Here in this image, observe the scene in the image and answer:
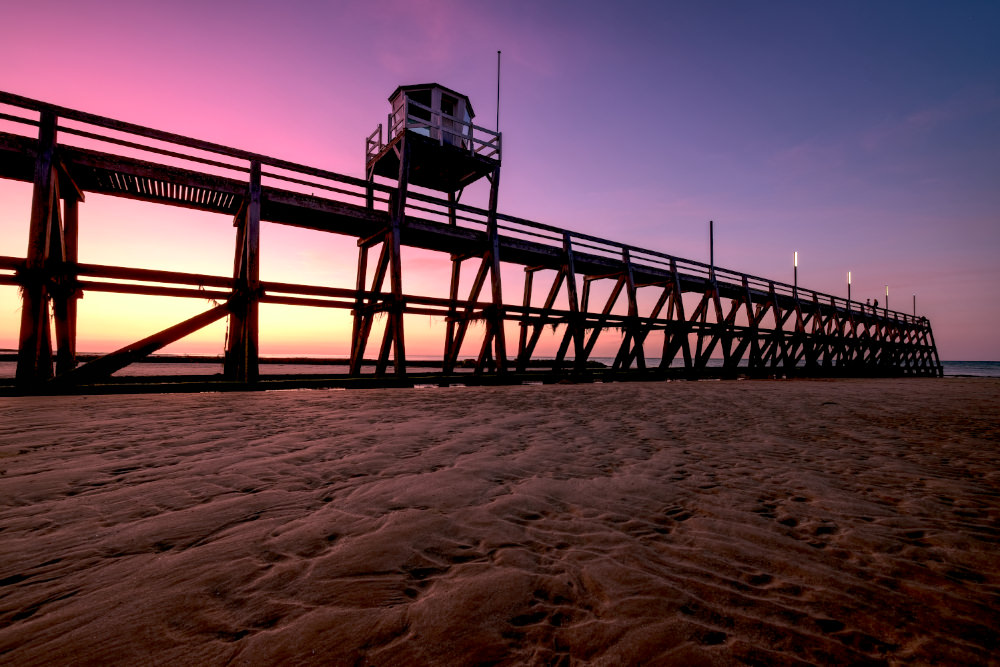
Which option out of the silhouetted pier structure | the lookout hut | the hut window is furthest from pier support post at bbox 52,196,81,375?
the hut window

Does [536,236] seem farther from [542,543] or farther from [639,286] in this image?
[542,543]

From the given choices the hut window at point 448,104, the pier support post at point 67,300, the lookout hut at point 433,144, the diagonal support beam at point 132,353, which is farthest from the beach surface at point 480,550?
the hut window at point 448,104

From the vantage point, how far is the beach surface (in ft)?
4.09

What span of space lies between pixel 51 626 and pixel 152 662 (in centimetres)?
43

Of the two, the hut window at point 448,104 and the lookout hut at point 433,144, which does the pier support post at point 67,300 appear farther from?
the hut window at point 448,104

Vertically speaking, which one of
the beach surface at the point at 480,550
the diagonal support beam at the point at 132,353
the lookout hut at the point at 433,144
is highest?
the lookout hut at the point at 433,144

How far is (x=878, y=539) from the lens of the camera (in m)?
2.03

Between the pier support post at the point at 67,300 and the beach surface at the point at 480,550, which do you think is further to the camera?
the pier support post at the point at 67,300

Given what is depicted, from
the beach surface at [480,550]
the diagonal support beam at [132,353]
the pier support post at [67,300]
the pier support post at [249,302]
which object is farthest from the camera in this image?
the pier support post at [249,302]

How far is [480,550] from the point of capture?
1826mm

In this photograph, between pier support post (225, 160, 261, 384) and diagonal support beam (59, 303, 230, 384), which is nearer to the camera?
diagonal support beam (59, 303, 230, 384)

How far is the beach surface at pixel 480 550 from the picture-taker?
125 cm

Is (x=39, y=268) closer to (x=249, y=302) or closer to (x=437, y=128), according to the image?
(x=249, y=302)

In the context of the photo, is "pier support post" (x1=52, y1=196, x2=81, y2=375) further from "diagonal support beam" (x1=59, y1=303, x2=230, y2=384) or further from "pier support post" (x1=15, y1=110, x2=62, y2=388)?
"diagonal support beam" (x1=59, y1=303, x2=230, y2=384)
